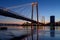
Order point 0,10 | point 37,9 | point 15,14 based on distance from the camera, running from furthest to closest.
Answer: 1. point 37,9
2. point 15,14
3. point 0,10

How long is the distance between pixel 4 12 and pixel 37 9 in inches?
275

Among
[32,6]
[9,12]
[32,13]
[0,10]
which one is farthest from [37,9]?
[0,10]

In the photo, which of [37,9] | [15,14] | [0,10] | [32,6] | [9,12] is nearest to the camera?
[0,10]

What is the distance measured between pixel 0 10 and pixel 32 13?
25.2 feet

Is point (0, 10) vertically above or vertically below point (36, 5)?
below

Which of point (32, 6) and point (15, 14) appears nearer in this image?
point (15, 14)

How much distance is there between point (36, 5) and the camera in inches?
1000

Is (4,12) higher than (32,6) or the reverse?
the reverse

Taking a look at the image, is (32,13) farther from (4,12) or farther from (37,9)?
(4,12)

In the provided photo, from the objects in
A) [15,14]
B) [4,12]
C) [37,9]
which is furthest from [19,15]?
[4,12]

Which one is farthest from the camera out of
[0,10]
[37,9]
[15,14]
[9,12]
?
[37,9]

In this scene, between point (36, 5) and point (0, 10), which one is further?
point (36, 5)

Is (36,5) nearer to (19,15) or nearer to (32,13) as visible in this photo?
(32,13)

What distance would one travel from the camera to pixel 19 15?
24.3 m
